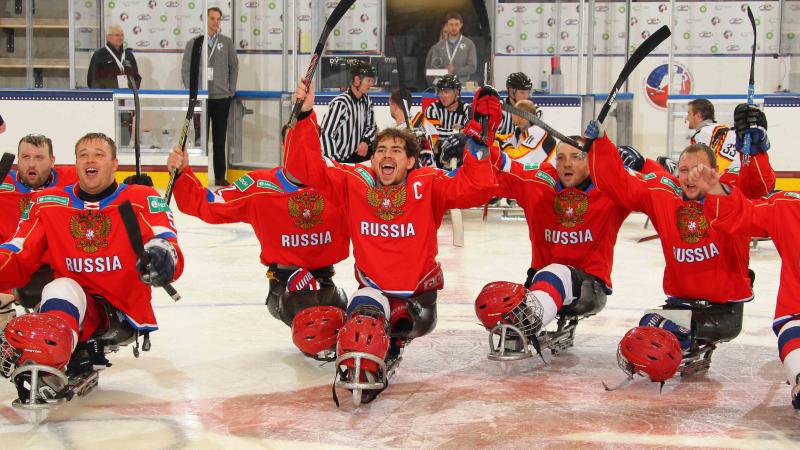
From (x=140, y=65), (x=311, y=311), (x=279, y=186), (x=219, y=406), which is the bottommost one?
(x=219, y=406)

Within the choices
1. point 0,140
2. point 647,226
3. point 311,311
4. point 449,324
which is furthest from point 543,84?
point 311,311

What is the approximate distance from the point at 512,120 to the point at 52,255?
5621mm

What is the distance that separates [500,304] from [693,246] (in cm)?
84

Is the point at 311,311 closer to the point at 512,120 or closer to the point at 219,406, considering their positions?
the point at 219,406

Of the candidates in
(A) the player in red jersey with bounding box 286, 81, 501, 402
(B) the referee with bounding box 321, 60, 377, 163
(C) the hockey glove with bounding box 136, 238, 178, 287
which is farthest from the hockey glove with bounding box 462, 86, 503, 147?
(B) the referee with bounding box 321, 60, 377, 163

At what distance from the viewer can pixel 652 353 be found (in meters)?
4.18

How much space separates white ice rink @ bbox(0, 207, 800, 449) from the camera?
367 centimetres

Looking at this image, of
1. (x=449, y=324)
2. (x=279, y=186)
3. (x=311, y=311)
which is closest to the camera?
(x=311, y=311)

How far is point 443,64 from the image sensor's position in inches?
451

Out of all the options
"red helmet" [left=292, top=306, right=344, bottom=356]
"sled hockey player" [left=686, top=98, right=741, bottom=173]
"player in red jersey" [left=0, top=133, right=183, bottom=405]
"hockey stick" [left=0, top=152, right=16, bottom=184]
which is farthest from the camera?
"sled hockey player" [left=686, top=98, right=741, bottom=173]

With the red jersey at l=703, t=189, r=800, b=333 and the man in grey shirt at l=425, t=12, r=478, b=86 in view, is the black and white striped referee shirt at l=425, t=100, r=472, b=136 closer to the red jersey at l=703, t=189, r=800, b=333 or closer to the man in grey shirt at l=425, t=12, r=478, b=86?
the man in grey shirt at l=425, t=12, r=478, b=86

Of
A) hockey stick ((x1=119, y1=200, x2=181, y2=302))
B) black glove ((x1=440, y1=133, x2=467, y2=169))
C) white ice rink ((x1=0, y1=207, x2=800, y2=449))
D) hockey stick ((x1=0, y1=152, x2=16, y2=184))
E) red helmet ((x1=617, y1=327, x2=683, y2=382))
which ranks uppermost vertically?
black glove ((x1=440, y1=133, x2=467, y2=169))

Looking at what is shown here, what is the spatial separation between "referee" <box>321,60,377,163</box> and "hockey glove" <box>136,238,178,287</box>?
5122 millimetres

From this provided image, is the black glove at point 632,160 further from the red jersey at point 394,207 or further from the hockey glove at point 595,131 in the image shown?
the red jersey at point 394,207
